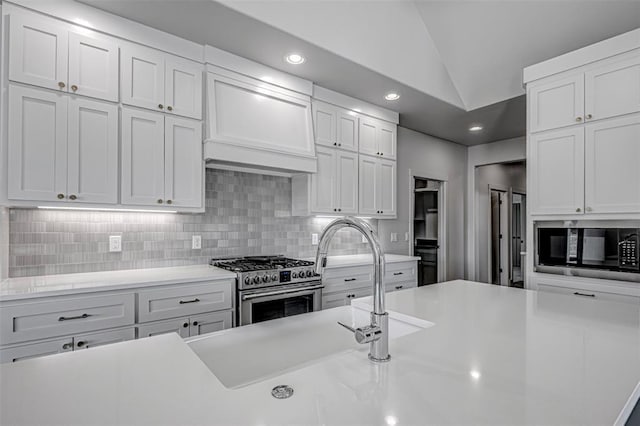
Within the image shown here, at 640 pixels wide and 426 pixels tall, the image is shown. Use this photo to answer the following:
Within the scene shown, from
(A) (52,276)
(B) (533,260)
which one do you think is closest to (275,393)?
(A) (52,276)

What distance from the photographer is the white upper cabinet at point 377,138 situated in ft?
12.2

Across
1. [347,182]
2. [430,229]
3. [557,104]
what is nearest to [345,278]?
[347,182]

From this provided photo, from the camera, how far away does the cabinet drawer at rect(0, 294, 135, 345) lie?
1.73 m

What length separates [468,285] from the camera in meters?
A: 2.04

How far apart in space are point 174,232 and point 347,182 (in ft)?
5.66

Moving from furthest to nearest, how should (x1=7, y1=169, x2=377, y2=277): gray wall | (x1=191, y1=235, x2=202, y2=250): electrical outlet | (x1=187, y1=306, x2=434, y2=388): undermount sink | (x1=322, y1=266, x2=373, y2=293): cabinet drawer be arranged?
(x1=322, y1=266, x2=373, y2=293): cabinet drawer
(x1=191, y1=235, x2=202, y2=250): electrical outlet
(x1=7, y1=169, x2=377, y2=277): gray wall
(x1=187, y1=306, x2=434, y2=388): undermount sink

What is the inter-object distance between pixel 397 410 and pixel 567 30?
340 centimetres

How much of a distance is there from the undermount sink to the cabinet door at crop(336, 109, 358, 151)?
226 cm


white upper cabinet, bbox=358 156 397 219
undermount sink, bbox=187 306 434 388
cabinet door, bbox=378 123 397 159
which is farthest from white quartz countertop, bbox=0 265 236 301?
cabinet door, bbox=378 123 397 159

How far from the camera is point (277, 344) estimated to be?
129 cm

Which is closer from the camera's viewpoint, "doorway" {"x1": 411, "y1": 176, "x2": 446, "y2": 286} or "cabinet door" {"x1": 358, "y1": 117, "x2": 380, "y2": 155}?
"cabinet door" {"x1": 358, "y1": 117, "x2": 380, "y2": 155}

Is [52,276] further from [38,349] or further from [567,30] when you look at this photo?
[567,30]

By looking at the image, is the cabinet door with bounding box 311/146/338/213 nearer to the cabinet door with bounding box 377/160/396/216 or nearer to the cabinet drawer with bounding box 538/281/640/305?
the cabinet door with bounding box 377/160/396/216

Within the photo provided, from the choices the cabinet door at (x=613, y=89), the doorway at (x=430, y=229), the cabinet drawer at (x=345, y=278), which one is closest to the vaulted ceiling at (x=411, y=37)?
the cabinet door at (x=613, y=89)
